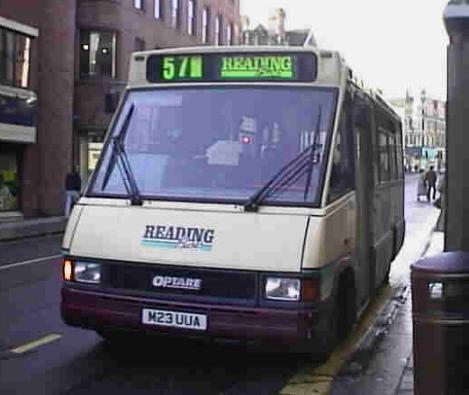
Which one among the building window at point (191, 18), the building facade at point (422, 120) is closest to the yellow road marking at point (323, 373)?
the building window at point (191, 18)

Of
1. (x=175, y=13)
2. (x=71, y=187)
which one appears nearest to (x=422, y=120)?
(x=175, y=13)

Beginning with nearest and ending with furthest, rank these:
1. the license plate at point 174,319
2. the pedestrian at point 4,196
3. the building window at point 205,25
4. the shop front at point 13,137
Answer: the license plate at point 174,319 → the shop front at point 13,137 → the pedestrian at point 4,196 → the building window at point 205,25

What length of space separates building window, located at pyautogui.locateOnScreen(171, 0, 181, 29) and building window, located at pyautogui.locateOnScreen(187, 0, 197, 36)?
1.32 meters

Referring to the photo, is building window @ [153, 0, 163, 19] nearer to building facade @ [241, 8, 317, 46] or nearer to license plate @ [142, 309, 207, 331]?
building facade @ [241, 8, 317, 46]

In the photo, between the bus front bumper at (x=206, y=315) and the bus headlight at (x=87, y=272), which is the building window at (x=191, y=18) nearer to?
the bus headlight at (x=87, y=272)

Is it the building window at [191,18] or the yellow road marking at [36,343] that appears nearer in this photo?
the yellow road marking at [36,343]

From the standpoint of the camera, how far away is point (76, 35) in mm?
33344

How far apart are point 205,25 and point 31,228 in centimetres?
2412

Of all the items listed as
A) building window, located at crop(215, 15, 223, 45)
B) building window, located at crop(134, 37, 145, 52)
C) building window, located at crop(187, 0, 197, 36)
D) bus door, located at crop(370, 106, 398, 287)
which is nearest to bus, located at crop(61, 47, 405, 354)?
bus door, located at crop(370, 106, 398, 287)

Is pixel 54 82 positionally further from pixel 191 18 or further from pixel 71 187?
pixel 191 18

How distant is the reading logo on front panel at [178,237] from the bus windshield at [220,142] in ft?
1.07

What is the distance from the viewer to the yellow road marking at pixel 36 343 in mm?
7594

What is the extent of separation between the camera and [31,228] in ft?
77.0

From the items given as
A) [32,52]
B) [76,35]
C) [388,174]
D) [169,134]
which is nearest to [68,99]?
[32,52]
